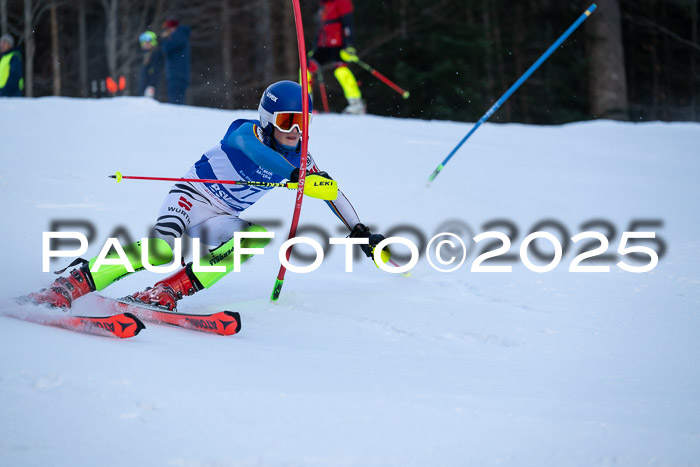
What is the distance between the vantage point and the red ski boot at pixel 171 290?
11.6 feet

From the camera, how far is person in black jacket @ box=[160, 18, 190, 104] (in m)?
10.4

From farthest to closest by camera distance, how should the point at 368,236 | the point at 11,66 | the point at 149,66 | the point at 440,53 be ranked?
the point at 440,53 → the point at 149,66 → the point at 11,66 → the point at 368,236

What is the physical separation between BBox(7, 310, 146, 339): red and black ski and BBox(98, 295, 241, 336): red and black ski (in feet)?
1.09

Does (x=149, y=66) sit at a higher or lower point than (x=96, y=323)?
higher

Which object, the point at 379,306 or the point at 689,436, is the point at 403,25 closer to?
the point at 379,306

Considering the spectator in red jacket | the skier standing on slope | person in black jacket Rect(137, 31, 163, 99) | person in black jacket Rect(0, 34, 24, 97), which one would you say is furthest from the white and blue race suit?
person in black jacket Rect(137, 31, 163, 99)

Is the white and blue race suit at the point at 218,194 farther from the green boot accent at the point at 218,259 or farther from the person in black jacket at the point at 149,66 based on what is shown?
the person in black jacket at the point at 149,66

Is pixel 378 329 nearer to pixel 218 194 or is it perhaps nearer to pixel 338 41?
pixel 218 194

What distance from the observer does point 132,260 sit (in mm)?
3543

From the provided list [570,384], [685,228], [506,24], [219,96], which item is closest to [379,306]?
[570,384]

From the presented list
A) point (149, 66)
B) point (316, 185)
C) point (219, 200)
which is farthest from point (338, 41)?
point (316, 185)

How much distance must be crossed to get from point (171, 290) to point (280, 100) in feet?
3.46

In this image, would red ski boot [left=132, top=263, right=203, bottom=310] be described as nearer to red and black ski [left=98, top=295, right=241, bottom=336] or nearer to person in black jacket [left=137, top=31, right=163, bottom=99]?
red and black ski [left=98, top=295, right=241, bottom=336]

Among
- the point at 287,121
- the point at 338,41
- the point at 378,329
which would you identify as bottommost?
the point at 378,329
